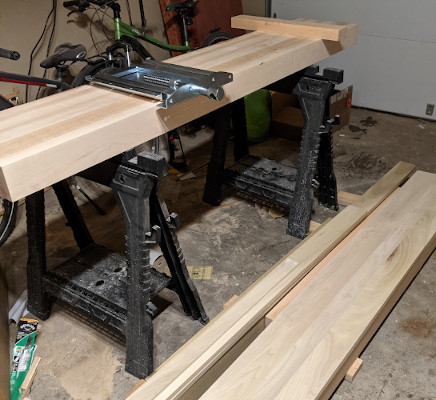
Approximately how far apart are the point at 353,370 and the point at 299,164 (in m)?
1.13

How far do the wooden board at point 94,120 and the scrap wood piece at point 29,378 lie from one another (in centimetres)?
96

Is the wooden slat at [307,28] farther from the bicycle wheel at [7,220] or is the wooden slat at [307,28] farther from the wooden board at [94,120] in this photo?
the bicycle wheel at [7,220]

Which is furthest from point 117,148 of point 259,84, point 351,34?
point 351,34

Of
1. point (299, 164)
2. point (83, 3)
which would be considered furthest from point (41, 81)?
point (299, 164)

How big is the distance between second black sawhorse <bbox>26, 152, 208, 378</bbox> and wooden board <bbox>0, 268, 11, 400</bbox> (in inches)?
4.9

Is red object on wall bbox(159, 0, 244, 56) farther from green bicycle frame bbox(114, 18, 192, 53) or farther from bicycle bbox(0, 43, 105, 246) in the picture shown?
bicycle bbox(0, 43, 105, 246)

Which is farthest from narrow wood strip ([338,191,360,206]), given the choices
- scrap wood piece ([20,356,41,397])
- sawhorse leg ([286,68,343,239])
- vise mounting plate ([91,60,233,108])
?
scrap wood piece ([20,356,41,397])

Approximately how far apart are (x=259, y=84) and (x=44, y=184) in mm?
1021

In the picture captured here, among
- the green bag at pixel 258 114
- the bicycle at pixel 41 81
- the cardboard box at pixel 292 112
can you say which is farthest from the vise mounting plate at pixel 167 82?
the cardboard box at pixel 292 112

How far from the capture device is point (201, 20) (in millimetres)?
4098

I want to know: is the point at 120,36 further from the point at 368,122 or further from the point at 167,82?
the point at 368,122

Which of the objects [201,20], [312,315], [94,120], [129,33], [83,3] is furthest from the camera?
[201,20]

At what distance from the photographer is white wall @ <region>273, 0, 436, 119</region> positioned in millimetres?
3604

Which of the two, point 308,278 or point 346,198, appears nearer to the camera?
point 308,278
